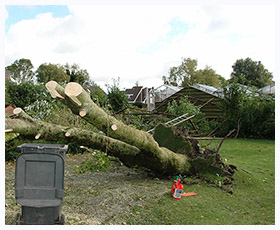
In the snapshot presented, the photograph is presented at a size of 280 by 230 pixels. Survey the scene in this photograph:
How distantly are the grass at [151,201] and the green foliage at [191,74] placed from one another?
28.8 m

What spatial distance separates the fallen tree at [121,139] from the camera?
343cm

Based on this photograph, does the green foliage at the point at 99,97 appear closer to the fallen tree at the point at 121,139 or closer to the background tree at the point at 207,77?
the fallen tree at the point at 121,139

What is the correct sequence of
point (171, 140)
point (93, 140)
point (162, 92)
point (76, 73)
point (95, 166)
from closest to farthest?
point (93, 140)
point (171, 140)
point (95, 166)
point (162, 92)
point (76, 73)

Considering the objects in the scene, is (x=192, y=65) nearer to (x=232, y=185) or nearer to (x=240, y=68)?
(x=240, y=68)

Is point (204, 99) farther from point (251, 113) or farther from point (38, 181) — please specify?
point (38, 181)

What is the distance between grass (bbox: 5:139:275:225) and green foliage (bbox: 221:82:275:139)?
654 centimetres

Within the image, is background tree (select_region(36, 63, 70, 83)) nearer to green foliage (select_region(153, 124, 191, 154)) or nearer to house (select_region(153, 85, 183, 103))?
house (select_region(153, 85, 183, 103))

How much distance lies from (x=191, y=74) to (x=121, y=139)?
32.0 meters

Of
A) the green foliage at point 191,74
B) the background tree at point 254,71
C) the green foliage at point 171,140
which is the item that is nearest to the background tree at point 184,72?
the green foliage at point 191,74

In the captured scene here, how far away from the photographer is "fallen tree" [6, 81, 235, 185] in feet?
11.2

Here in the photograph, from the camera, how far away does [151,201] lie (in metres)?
4.17

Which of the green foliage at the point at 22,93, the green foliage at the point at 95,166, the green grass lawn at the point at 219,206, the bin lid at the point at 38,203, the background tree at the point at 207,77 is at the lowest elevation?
the green grass lawn at the point at 219,206

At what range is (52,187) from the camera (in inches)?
118

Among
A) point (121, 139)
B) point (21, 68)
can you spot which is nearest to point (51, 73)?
point (21, 68)
